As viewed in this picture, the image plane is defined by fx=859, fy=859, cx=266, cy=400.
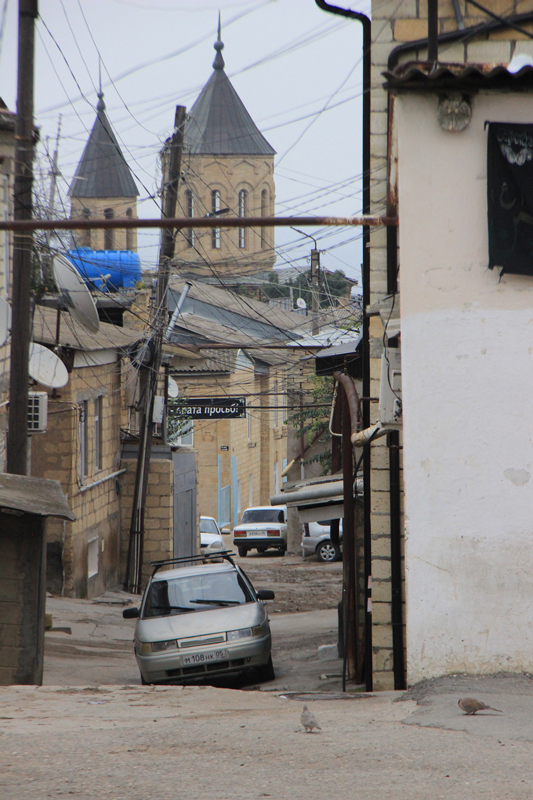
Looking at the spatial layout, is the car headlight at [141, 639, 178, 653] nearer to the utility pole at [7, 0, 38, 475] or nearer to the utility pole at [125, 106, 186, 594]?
the utility pole at [7, 0, 38, 475]

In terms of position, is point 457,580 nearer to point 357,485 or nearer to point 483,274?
point 483,274

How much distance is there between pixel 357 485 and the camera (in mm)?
10359

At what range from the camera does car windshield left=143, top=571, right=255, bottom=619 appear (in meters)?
11.0

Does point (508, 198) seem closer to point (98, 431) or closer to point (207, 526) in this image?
point (98, 431)

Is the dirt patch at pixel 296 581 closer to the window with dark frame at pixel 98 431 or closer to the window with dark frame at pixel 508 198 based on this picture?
the window with dark frame at pixel 98 431

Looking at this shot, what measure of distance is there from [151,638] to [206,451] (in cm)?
2699

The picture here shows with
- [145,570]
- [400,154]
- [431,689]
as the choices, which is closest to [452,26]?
[400,154]

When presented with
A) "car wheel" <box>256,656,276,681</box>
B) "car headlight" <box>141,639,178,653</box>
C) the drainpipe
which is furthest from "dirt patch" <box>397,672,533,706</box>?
"car wheel" <box>256,656,276,681</box>

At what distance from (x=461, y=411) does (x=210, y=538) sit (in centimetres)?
2305

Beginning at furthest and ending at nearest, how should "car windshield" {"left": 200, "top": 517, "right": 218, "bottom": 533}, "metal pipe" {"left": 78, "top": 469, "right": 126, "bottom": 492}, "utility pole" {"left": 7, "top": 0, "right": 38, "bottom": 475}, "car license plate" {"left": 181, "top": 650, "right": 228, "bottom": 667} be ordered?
"car windshield" {"left": 200, "top": 517, "right": 218, "bottom": 533}
"metal pipe" {"left": 78, "top": 469, "right": 126, "bottom": 492}
"utility pole" {"left": 7, "top": 0, "right": 38, "bottom": 475}
"car license plate" {"left": 181, "top": 650, "right": 228, "bottom": 667}

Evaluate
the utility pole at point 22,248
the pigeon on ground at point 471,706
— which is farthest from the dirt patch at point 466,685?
the utility pole at point 22,248

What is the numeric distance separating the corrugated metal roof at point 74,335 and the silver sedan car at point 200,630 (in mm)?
6492

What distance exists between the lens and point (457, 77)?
239 inches

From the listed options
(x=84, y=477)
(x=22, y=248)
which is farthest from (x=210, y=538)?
(x=22, y=248)
